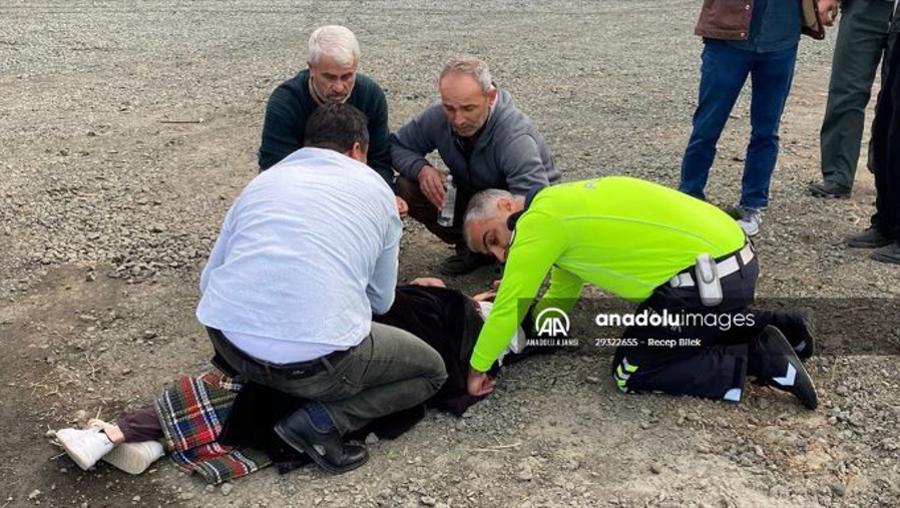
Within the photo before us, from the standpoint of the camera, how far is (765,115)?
4.54 meters

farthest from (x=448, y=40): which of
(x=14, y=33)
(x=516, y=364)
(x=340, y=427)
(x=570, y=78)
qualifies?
(x=340, y=427)

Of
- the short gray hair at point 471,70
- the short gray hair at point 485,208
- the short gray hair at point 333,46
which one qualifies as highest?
the short gray hair at point 333,46

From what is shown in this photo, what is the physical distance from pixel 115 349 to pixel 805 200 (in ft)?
12.8

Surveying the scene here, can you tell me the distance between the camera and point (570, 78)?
25.6ft

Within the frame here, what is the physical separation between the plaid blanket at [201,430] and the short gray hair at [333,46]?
1.59m

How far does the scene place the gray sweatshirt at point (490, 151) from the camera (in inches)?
151

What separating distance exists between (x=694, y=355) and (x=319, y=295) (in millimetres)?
1461

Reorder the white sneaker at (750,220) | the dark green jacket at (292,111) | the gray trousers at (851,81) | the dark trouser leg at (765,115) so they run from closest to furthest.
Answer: the dark green jacket at (292,111)
the dark trouser leg at (765,115)
the white sneaker at (750,220)
the gray trousers at (851,81)

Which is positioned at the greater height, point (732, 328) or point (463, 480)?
point (732, 328)

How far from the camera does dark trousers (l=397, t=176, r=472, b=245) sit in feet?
14.0

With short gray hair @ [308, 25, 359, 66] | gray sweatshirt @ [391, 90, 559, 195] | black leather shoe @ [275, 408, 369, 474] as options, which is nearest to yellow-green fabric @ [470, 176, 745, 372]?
black leather shoe @ [275, 408, 369, 474]

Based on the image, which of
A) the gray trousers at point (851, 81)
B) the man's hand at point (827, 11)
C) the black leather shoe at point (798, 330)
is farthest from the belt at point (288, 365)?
the gray trousers at point (851, 81)

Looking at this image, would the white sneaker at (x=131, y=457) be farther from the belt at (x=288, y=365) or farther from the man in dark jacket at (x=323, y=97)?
the man in dark jacket at (x=323, y=97)

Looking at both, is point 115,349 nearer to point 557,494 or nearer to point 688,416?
point 557,494
